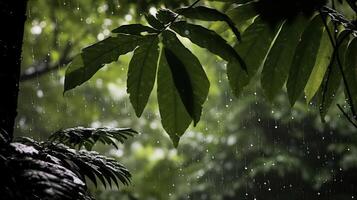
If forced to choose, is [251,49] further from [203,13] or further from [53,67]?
[53,67]

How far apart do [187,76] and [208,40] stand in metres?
0.06

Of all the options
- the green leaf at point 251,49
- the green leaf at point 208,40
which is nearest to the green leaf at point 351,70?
the green leaf at point 251,49

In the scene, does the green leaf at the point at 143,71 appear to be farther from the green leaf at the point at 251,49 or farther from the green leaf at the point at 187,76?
the green leaf at the point at 251,49

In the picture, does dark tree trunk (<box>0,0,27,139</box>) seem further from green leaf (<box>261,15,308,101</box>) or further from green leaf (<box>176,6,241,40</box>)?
green leaf (<box>261,15,308,101</box>)

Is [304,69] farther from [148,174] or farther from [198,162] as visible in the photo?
[198,162]

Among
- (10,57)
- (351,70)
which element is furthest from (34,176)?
(351,70)

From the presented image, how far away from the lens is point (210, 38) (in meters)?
0.66

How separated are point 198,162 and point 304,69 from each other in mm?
7124

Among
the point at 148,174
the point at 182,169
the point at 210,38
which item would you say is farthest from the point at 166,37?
the point at 182,169

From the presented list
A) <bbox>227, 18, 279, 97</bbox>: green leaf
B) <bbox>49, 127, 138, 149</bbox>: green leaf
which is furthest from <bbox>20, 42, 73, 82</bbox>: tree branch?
<bbox>227, 18, 279, 97</bbox>: green leaf

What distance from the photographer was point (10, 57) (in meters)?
0.63

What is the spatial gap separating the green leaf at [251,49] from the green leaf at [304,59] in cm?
5

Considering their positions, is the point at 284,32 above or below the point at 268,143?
above

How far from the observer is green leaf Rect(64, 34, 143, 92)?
648 millimetres
